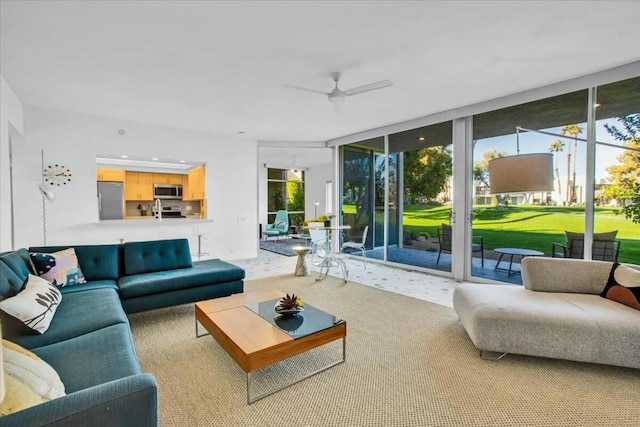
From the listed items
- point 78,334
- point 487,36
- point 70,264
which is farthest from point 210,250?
point 487,36

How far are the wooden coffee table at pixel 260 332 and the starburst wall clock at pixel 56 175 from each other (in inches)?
147

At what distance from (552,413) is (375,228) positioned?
192 inches

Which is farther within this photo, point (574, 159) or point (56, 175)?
point (56, 175)

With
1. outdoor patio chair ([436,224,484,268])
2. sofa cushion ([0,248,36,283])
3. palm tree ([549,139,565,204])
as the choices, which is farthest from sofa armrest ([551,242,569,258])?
sofa cushion ([0,248,36,283])

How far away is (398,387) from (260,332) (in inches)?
41.4

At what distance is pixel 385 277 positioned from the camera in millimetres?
5160

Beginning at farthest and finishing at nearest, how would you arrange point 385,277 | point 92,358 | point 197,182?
1. point 197,182
2. point 385,277
3. point 92,358

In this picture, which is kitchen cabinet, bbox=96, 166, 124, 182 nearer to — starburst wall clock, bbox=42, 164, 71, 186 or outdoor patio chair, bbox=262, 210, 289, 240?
starburst wall clock, bbox=42, 164, 71, 186

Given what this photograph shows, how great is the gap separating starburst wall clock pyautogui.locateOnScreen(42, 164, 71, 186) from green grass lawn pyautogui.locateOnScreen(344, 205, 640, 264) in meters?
6.18

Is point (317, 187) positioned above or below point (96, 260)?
above

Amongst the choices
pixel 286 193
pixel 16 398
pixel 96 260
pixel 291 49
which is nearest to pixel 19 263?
pixel 96 260

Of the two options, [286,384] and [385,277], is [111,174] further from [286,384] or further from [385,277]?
[286,384]

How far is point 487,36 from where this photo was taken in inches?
107

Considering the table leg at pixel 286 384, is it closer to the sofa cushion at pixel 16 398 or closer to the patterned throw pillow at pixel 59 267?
the sofa cushion at pixel 16 398
